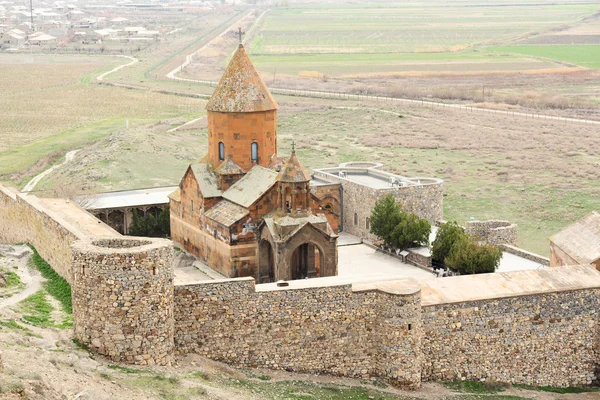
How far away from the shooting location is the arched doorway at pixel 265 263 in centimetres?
2780

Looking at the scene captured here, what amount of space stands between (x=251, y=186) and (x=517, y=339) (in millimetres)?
9981

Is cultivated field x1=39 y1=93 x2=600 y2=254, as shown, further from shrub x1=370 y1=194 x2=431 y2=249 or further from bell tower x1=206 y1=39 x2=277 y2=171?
bell tower x1=206 y1=39 x2=277 y2=171

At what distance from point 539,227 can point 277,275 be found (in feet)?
53.0

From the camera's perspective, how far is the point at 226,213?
29.1 meters

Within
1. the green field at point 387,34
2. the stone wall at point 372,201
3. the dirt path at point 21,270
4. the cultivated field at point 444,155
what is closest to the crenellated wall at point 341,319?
the dirt path at point 21,270

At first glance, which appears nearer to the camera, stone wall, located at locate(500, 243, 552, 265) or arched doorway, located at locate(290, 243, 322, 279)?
arched doorway, located at locate(290, 243, 322, 279)

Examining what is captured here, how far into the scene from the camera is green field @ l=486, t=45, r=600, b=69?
11181 cm

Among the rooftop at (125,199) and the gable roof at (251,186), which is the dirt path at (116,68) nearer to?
the rooftop at (125,199)

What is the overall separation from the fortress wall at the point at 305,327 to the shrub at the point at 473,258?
20.7 feet

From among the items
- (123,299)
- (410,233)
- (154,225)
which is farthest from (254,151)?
(123,299)

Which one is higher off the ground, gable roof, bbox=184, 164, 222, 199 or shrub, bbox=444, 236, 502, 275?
gable roof, bbox=184, 164, 222, 199

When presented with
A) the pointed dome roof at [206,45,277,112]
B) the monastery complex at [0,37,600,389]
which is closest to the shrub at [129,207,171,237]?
the monastery complex at [0,37,600,389]

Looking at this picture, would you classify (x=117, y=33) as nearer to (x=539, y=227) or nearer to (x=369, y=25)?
(x=369, y=25)

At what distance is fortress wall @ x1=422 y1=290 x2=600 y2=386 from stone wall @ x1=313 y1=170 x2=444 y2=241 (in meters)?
10.9
